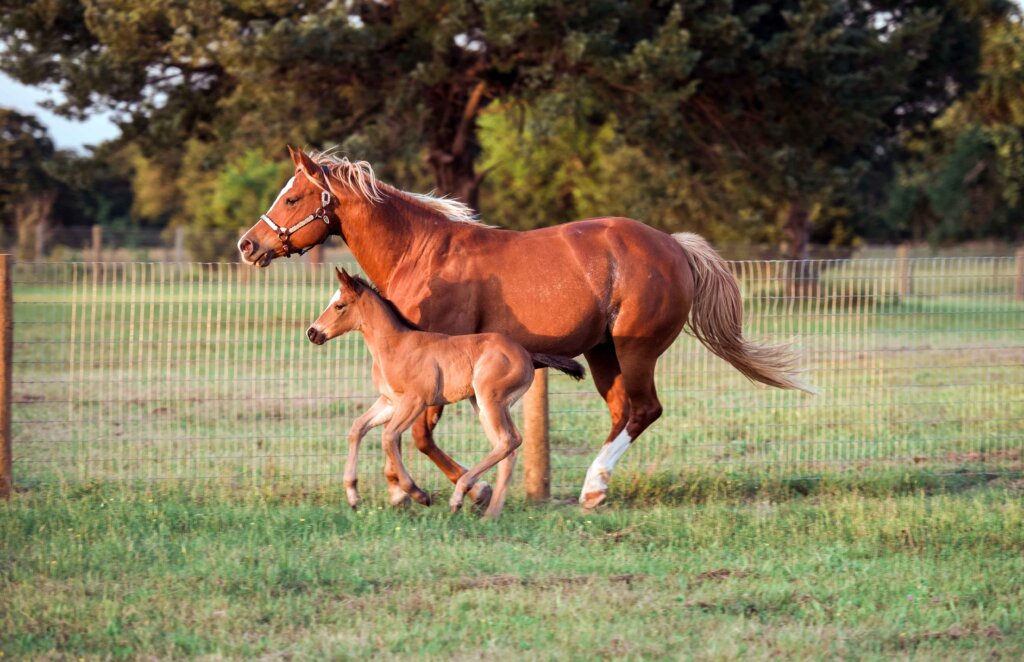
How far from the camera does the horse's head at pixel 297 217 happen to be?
272 inches

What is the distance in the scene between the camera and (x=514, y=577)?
538cm

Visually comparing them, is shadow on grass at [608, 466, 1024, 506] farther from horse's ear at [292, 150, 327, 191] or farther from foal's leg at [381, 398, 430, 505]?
horse's ear at [292, 150, 327, 191]

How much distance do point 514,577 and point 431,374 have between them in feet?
5.15

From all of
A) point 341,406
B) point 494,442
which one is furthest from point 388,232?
point 341,406

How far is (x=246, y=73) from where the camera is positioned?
1709 cm

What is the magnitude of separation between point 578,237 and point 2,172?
75.5 ft

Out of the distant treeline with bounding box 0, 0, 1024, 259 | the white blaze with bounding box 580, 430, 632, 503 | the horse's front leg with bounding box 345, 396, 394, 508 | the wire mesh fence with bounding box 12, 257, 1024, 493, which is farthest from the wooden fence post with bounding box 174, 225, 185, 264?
the white blaze with bounding box 580, 430, 632, 503

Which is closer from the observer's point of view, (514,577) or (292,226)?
(514,577)

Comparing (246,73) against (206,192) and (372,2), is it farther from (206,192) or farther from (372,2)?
(206,192)

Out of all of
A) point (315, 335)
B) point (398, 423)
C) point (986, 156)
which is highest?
point (986, 156)

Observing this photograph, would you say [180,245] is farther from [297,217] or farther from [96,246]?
[297,217]

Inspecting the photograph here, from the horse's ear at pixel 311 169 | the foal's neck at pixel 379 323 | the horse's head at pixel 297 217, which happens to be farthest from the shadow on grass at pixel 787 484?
the horse's ear at pixel 311 169

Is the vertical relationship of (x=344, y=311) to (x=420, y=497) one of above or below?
above

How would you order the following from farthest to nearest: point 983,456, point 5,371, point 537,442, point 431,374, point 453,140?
1. point 453,140
2. point 983,456
3. point 537,442
4. point 5,371
5. point 431,374
